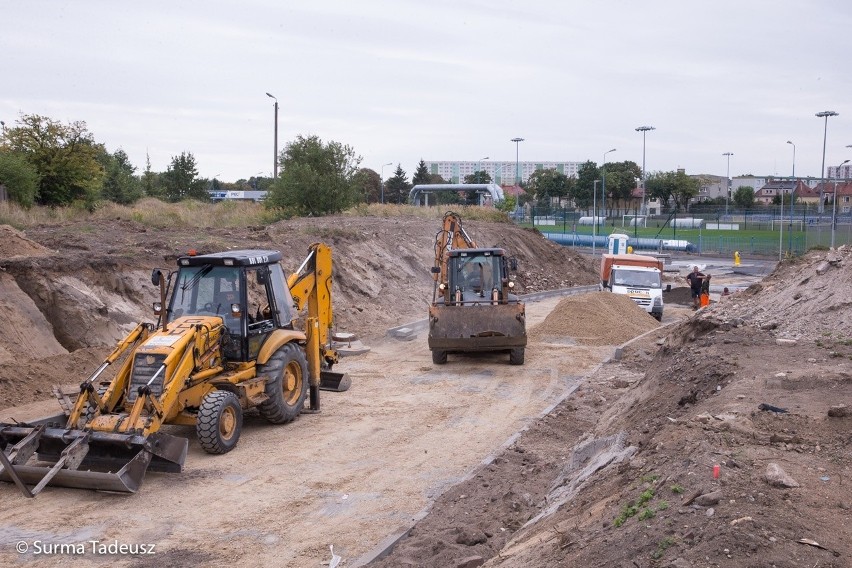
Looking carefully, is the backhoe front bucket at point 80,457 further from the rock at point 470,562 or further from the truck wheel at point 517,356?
the truck wheel at point 517,356

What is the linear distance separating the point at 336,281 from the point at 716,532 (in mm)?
22264

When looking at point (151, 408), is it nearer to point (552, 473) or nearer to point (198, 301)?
point (198, 301)

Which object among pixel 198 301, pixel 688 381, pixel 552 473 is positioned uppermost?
pixel 198 301

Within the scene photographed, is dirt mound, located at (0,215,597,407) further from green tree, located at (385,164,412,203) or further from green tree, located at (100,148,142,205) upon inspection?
green tree, located at (385,164,412,203)

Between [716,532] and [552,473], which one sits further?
[552,473]

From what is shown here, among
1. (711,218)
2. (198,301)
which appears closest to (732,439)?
(198,301)

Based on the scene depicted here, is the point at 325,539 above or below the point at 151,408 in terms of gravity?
below

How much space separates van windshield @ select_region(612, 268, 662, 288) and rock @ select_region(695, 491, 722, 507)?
23.2m

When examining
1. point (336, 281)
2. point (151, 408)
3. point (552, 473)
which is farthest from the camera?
point (336, 281)

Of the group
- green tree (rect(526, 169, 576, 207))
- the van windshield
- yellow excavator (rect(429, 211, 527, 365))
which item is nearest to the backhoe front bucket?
yellow excavator (rect(429, 211, 527, 365))

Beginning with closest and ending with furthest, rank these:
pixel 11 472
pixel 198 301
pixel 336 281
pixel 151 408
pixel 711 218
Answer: pixel 11 472
pixel 151 408
pixel 198 301
pixel 336 281
pixel 711 218

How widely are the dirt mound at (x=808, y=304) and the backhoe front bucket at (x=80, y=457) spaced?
34.2 ft

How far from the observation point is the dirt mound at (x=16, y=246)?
1822 cm

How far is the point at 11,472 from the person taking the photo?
9266mm
